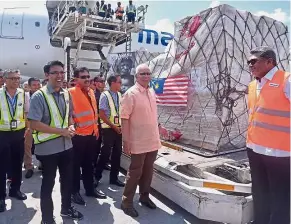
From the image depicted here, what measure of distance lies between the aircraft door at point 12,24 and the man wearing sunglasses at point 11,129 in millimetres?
9479

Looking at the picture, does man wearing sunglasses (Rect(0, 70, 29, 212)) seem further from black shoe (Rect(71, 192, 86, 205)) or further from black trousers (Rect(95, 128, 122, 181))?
black trousers (Rect(95, 128, 122, 181))

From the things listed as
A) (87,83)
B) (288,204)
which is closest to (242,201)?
(288,204)

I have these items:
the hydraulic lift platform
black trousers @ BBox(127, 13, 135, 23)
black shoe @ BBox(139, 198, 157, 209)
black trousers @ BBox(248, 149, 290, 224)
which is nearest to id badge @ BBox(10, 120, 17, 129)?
black shoe @ BBox(139, 198, 157, 209)

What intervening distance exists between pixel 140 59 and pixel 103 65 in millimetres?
2457

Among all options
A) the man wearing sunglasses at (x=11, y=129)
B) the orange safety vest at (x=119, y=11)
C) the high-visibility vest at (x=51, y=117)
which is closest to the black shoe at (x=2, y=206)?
the man wearing sunglasses at (x=11, y=129)

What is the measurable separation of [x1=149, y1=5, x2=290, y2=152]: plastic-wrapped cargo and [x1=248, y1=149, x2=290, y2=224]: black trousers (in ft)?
5.28

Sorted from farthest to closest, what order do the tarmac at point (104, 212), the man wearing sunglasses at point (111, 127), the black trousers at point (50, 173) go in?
1. the man wearing sunglasses at point (111, 127)
2. the tarmac at point (104, 212)
3. the black trousers at point (50, 173)

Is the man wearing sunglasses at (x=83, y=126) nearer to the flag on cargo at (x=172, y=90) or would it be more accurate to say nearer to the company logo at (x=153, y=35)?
the flag on cargo at (x=172, y=90)

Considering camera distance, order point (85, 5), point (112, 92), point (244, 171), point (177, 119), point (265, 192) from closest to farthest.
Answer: point (265, 192) → point (244, 171) → point (112, 92) → point (177, 119) → point (85, 5)

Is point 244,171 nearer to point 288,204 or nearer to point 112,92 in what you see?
point 288,204

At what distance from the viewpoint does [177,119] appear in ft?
15.1

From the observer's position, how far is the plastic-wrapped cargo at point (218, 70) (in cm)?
398

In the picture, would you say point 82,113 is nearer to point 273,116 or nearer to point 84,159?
point 84,159

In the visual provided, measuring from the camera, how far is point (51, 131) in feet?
8.15
